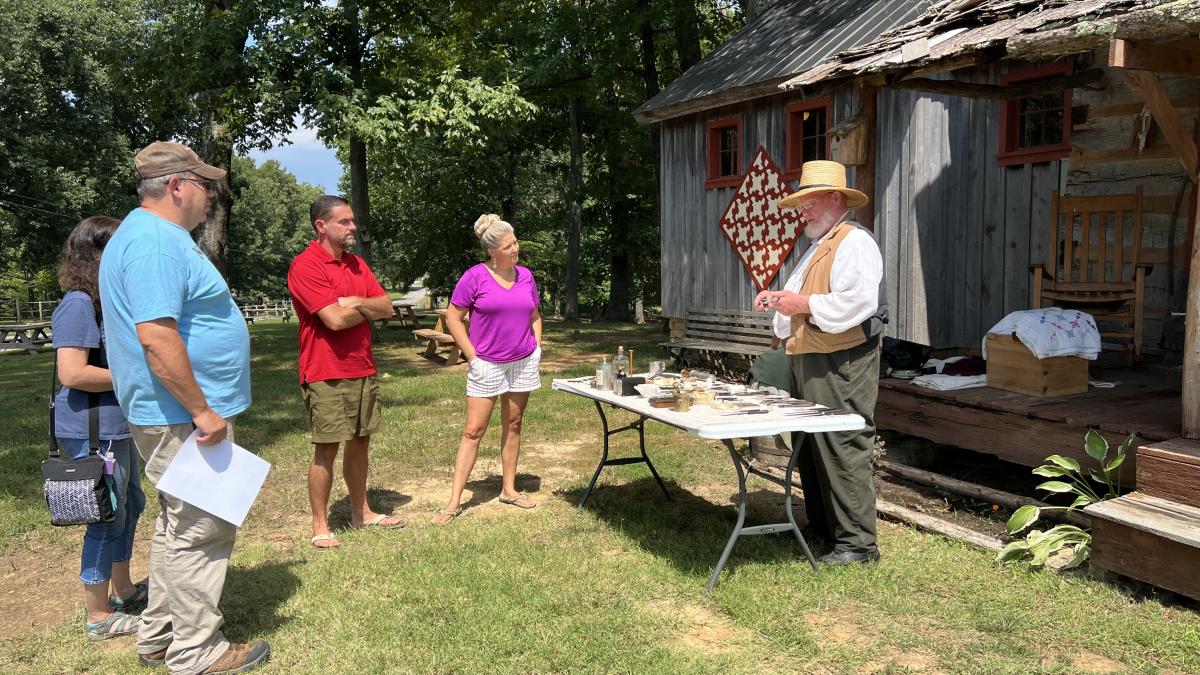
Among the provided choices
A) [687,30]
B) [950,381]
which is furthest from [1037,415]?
[687,30]

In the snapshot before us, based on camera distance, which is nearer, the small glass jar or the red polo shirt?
the small glass jar

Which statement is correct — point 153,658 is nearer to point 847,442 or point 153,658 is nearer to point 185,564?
point 185,564

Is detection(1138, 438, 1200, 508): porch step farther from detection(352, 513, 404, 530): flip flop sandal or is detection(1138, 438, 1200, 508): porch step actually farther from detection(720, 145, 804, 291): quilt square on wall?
detection(720, 145, 804, 291): quilt square on wall

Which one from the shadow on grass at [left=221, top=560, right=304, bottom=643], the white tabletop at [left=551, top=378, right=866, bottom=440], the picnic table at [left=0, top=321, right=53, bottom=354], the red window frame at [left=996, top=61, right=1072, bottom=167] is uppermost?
the red window frame at [left=996, top=61, right=1072, bottom=167]

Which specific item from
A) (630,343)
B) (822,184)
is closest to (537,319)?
(822,184)

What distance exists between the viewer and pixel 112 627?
4047mm

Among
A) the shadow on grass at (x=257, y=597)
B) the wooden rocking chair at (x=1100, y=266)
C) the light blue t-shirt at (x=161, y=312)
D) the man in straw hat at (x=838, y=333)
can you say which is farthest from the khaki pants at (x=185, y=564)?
the wooden rocking chair at (x=1100, y=266)

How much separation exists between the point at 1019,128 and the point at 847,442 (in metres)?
5.17

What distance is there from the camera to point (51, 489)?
11.9 ft

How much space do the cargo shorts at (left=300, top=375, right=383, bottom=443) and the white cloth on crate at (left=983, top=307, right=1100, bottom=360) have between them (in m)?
4.56

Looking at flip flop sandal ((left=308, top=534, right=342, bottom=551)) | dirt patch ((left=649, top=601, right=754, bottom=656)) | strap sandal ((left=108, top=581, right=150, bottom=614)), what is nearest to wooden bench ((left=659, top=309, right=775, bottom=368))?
flip flop sandal ((left=308, top=534, right=342, bottom=551))

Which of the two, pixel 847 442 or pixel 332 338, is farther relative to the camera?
pixel 332 338

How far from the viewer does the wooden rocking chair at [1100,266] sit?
6.96 m

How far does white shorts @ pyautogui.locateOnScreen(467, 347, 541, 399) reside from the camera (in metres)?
5.59
